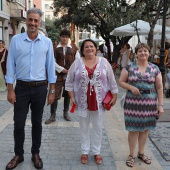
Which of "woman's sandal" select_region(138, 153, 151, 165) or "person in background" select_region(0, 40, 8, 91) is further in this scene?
"person in background" select_region(0, 40, 8, 91)

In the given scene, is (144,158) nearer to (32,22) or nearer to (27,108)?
(27,108)

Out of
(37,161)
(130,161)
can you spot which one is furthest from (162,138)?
(37,161)

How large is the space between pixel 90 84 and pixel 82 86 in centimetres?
12

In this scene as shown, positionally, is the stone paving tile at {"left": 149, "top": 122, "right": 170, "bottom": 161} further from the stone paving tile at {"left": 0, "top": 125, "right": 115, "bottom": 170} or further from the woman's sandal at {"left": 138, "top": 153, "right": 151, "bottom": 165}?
the stone paving tile at {"left": 0, "top": 125, "right": 115, "bottom": 170}

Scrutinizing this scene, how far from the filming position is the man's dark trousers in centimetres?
355

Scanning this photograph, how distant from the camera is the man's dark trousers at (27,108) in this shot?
355cm

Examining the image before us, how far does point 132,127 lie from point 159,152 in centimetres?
93

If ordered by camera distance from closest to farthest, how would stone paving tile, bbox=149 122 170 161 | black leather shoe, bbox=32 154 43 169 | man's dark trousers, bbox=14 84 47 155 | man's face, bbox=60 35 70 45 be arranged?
man's dark trousers, bbox=14 84 47 155 < black leather shoe, bbox=32 154 43 169 < stone paving tile, bbox=149 122 170 161 < man's face, bbox=60 35 70 45

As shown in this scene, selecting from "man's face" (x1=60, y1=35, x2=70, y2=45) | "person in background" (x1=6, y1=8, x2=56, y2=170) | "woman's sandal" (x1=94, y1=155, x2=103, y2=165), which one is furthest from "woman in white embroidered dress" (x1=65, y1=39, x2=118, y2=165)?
"man's face" (x1=60, y1=35, x2=70, y2=45)

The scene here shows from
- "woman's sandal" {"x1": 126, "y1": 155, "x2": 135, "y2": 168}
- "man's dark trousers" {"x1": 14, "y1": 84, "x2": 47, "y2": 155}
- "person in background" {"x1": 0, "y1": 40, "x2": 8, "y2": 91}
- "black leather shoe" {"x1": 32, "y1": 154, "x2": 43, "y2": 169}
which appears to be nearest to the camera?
"man's dark trousers" {"x1": 14, "y1": 84, "x2": 47, "y2": 155}

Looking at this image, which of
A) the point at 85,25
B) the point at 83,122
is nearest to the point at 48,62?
the point at 83,122

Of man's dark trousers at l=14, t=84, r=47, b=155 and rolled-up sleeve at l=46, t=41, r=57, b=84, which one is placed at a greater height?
rolled-up sleeve at l=46, t=41, r=57, b=84

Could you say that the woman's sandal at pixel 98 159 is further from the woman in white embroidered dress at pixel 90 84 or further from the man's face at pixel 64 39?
the man's face at pixel 64 39

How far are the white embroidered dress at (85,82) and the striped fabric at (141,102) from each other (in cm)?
28
